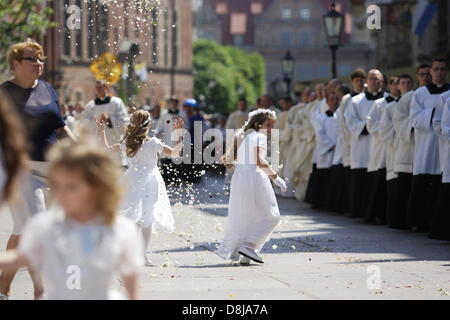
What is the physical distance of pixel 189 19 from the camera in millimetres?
106562

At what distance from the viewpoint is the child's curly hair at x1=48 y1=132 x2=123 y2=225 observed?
5.34m

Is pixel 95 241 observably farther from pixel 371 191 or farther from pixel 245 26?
pixel 245 26

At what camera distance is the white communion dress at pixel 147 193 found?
470 inches

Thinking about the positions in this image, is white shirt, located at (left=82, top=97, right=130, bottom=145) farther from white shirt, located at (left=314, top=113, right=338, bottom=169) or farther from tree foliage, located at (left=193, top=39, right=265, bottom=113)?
tree foliage, located at (left=193, top=39, right=265, bottom=113)

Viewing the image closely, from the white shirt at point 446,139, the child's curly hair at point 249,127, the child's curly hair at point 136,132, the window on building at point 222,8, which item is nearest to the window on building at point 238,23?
the window on building at point 222,8

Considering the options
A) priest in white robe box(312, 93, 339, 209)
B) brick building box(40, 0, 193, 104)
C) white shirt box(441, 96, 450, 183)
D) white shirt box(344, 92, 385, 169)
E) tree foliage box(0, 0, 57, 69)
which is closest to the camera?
white shirt box(441, 96, 450, 183)

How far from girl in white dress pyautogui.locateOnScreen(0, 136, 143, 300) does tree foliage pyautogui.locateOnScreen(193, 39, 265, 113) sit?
11765cm

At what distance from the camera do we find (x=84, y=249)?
5598 mm

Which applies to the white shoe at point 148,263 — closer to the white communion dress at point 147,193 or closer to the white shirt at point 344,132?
the white communion dress at point 147,193

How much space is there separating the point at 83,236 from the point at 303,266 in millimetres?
6197

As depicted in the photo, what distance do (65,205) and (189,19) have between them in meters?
102

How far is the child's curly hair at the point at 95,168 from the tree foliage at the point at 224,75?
117839mm

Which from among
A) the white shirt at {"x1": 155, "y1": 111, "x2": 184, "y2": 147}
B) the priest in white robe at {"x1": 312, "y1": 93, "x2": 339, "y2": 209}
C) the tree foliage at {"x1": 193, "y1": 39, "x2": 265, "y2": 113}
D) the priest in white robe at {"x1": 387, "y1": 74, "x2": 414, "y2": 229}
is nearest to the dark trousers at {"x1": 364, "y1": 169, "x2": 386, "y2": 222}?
the priest in white robe at {"x1": 387, "y1": 74, "x2": 414, "y2": 229}
